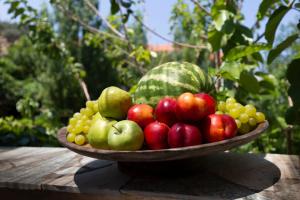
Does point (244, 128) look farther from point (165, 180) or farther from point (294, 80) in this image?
point (294, 80)

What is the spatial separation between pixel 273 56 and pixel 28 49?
11792mm

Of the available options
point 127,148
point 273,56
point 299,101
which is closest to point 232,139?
point 127,148

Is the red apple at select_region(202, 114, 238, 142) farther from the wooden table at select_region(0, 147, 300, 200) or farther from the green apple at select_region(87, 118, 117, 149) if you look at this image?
the green apple at select_region(87, 118, 117, 149)

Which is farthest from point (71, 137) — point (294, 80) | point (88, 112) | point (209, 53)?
point (209, 53)

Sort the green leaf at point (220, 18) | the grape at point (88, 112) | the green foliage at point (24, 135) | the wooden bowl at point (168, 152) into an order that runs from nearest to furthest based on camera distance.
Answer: the wooden bowl at point (168, 152) → the grape at point (88, 112) → the green leaf at point (220, 18) → the green foliage at point (24, 135)

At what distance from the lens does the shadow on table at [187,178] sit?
3.10 ft

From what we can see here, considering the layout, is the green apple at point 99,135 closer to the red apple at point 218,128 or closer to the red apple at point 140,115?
the red apple at point 140,115

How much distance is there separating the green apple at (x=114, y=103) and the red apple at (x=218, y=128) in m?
0.24

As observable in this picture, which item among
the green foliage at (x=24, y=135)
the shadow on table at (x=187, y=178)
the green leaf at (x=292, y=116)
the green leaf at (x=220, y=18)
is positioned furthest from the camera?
the green foliage at (x=24, y=135)

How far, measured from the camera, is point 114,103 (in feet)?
3.33

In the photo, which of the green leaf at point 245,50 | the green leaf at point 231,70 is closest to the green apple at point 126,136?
the green leaf at point 231,70

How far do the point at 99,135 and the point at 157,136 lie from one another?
16 cm

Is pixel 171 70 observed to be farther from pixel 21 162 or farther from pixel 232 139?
pixel 21 162

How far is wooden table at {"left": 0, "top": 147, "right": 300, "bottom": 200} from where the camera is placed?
0.93m
